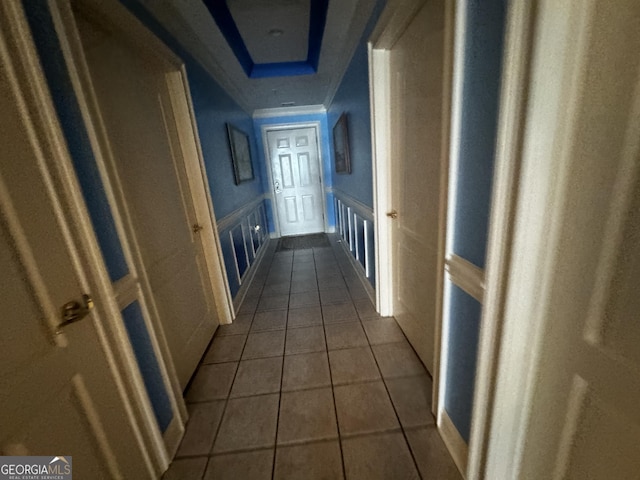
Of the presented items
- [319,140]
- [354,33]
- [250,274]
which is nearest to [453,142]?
[354,33]

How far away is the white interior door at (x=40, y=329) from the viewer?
613 mm

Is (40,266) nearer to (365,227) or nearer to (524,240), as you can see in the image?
(524,240)

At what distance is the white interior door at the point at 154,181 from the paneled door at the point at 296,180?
3099 mm

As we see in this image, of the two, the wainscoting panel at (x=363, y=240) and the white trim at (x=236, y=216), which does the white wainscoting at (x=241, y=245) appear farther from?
the wainscoting panel at (x=363, y=240)

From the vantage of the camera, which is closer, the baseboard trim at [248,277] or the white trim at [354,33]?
the white trim at [354,33]

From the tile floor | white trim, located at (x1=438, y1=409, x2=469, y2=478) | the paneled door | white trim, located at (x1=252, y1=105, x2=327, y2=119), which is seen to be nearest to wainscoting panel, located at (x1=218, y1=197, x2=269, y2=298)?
the tile floor

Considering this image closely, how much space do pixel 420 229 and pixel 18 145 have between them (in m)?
1.56

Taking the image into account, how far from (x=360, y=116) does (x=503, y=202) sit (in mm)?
1843

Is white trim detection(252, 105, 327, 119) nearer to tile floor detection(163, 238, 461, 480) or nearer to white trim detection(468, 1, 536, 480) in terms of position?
tile floor detection(163, 238, 461, 480)

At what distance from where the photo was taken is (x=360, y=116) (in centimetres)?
220

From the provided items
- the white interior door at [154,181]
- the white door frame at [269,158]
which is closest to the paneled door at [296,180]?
the white door frame at [269,158]

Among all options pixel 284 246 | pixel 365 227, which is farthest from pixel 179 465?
pixel 284 246

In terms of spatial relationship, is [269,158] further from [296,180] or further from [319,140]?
[319,140]

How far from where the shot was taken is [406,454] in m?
1.11
